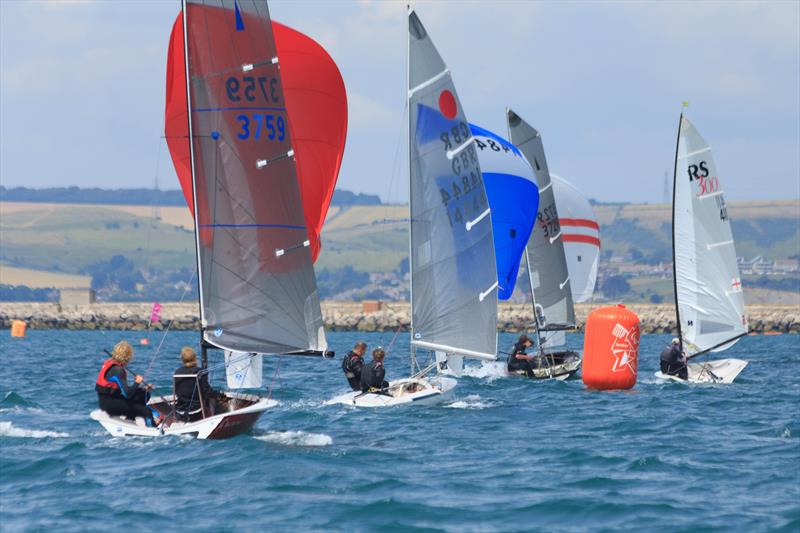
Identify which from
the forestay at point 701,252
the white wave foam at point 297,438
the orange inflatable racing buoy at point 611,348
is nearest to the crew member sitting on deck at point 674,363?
the forestay at point 701,252

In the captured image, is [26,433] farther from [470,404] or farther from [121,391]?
[470,404]

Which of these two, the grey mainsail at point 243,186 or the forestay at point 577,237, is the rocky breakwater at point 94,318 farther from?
the grey mainsail at point 243,186

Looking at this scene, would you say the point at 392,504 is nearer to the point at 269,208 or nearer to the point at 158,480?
the point at 158,480

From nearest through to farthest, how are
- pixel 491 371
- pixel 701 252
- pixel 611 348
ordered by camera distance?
pixel 611 348 < pixel 701 252 < pixel 491 371

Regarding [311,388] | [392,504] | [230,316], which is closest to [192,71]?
[230,316]

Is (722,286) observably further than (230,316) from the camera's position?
Yes

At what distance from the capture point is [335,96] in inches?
950

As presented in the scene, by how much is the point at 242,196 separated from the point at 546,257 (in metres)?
16.6

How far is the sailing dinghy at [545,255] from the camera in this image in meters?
32.6

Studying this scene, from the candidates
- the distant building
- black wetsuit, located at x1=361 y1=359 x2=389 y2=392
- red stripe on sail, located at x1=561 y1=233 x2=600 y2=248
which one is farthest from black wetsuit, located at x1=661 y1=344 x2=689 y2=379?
the distant building

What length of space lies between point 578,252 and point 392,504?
24.4 m

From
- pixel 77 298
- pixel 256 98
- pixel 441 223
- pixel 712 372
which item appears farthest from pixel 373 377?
pixel 77 298

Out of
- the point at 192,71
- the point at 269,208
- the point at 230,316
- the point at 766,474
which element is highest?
the point at 192,71

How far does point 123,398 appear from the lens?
54.6ft
